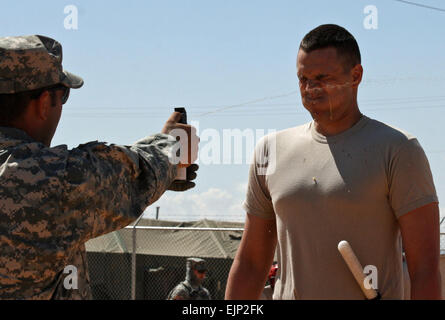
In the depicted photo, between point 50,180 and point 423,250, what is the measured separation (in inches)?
64.1

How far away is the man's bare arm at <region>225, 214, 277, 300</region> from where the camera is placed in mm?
3750

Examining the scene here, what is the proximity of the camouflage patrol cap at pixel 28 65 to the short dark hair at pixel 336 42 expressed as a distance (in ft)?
4.11

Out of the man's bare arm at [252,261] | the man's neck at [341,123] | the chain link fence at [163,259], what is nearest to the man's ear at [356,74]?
the man's neck at [341,123]

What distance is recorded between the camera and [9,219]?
8.61 feet

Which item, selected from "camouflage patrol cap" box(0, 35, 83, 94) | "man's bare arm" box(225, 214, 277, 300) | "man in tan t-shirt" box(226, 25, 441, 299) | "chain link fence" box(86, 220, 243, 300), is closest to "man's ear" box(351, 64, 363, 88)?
"man in tan t-shirt" box(226, 25, 441, 299)

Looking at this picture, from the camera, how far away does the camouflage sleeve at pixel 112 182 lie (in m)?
2.64

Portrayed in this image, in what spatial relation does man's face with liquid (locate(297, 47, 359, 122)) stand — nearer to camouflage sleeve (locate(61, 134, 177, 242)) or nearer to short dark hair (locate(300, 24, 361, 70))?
short dark hair (locate(300, 24, 361, 70))

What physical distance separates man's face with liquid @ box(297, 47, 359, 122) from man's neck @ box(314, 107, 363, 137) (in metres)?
0.02

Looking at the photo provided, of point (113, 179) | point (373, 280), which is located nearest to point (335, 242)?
point (373, 280)

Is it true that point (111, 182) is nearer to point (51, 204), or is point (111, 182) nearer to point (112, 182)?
point (112, 182)

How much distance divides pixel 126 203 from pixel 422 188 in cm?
133
